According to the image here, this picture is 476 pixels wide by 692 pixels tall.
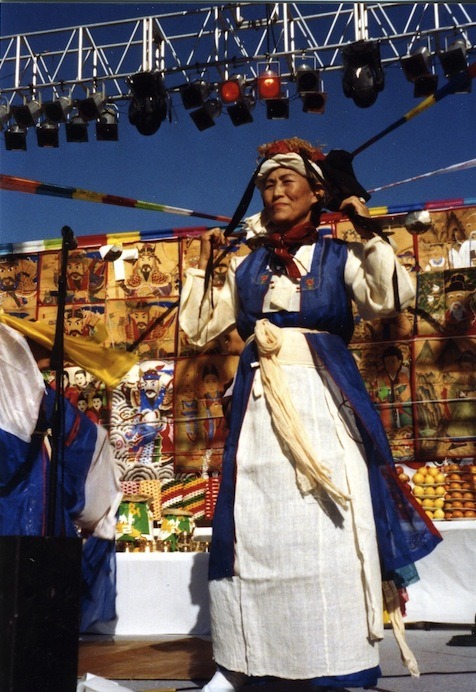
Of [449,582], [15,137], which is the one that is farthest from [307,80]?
[449,582]

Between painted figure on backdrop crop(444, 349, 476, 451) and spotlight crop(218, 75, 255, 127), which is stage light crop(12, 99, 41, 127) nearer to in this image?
spotlight crop(218, 75, 255, 127)

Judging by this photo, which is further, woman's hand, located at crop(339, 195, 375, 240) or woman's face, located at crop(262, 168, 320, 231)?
woman's face, located at crop(262, 168, 320, 231)

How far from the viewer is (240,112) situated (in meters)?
6.18

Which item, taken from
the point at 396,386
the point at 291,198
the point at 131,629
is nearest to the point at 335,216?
the point at 396,386

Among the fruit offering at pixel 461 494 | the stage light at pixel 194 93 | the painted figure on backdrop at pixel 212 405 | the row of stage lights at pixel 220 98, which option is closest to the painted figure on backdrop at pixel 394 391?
the fruit offering at pixel 461 494

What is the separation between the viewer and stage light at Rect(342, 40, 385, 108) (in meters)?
5.71

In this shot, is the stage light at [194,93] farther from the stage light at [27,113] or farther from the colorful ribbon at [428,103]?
the colorful ribbon at [428,103]

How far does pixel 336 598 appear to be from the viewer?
7.97 feet

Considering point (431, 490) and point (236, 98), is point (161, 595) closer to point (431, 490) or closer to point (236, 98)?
point (431, 490)

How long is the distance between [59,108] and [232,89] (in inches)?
57.0

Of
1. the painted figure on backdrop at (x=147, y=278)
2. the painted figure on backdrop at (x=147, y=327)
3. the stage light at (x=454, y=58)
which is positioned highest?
the stage light at (x=454, y=58)

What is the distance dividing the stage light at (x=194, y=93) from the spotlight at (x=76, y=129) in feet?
2.83

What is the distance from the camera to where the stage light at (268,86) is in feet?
20.0

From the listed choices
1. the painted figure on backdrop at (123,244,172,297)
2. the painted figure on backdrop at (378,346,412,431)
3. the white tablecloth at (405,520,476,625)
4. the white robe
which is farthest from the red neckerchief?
the painted figure on backdrop at (123,244,172,297)
